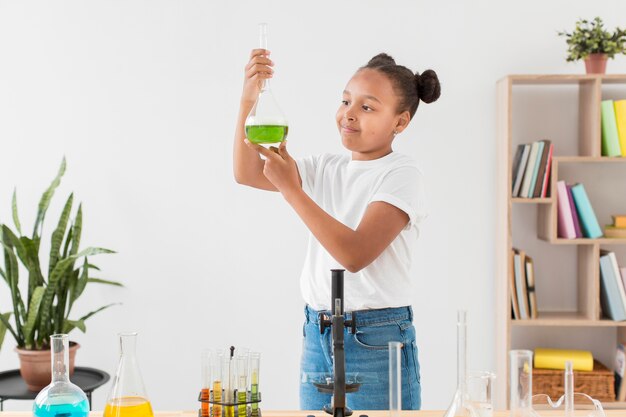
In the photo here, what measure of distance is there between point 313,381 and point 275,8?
2511mm

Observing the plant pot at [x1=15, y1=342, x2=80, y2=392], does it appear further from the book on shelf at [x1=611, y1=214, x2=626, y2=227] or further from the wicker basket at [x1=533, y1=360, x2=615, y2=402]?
the book on shelf at [x1=611, y1=214, x2=626, y2=227]

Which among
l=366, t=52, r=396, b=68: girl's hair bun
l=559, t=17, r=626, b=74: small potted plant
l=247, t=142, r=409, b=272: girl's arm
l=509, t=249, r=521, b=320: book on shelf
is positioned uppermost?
l=559, t=17, r=626, b=74: small potted plant

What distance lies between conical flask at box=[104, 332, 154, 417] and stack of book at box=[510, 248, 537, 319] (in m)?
2.37

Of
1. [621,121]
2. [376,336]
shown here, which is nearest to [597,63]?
[621,121]

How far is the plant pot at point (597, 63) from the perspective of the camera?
343 cm

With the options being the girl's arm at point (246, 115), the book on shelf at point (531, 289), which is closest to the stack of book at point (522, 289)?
the book on shelf at point (531, 289)

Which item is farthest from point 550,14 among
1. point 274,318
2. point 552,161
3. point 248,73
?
point 248,73

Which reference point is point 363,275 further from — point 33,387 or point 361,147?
point 33,387

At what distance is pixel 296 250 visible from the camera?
3.73 meters

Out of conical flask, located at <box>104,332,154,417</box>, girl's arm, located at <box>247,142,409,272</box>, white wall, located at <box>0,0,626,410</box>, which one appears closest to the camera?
conical flask, located at <box>104,332,154,417</box>

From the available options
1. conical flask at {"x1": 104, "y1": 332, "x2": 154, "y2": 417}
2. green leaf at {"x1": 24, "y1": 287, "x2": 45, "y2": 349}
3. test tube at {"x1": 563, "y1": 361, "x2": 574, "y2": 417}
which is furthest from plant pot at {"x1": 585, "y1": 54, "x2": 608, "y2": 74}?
conical flask at {"x1": 104, "y1": 332, "x2": 154, "y2": 417}

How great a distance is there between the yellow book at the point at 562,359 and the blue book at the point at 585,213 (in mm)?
545

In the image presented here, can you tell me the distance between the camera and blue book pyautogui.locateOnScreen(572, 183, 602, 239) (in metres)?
3.47

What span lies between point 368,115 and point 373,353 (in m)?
0.61
